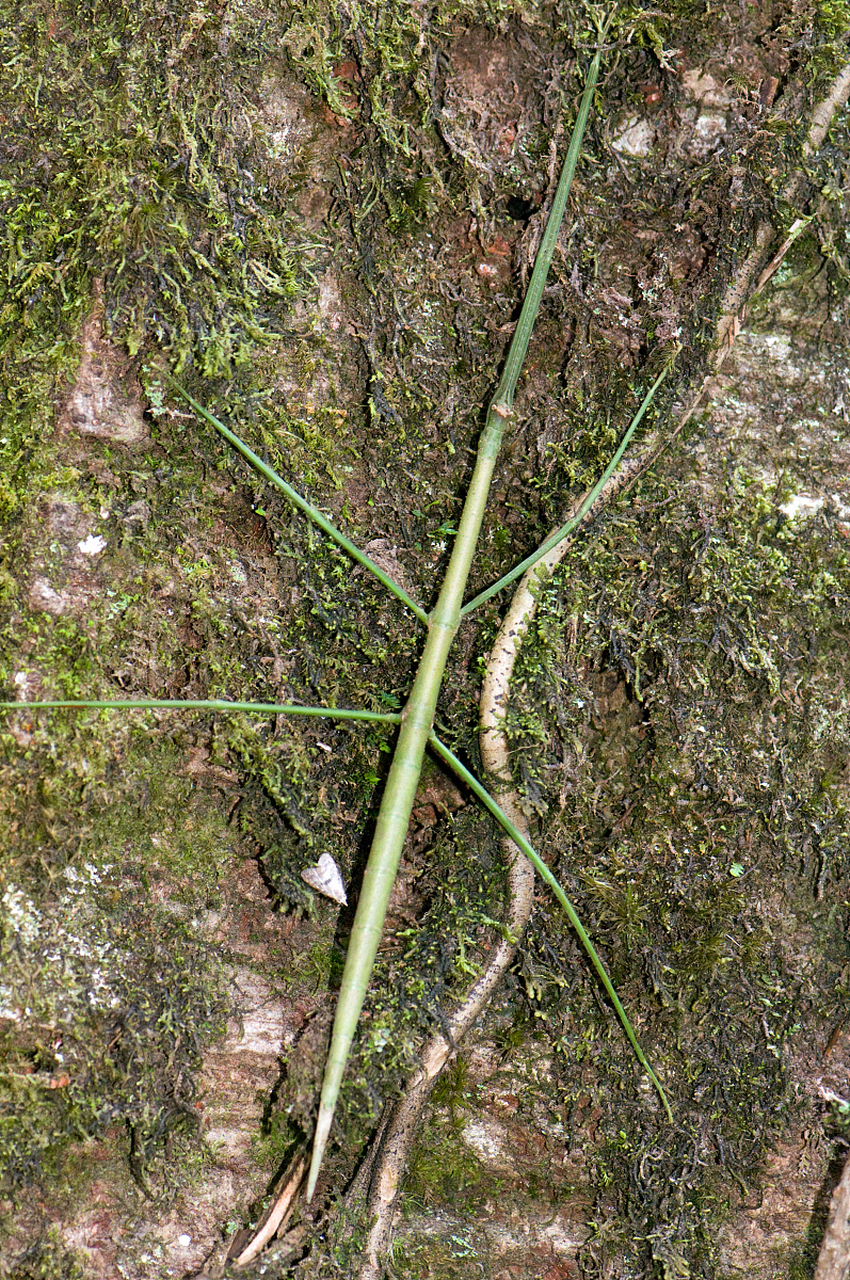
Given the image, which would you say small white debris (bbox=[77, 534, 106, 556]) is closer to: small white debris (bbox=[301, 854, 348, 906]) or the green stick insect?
the green stick insect

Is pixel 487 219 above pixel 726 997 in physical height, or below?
above

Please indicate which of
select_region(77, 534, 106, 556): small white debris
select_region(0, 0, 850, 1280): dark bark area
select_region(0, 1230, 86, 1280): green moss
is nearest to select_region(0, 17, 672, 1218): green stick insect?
select_region(0, 0, 850, 1280): dark bark area

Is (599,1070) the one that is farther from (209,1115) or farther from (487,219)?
(487,219)

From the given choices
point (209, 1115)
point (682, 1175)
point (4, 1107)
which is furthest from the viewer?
point (682, 1175)

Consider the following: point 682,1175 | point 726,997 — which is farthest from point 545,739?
point 682,1175

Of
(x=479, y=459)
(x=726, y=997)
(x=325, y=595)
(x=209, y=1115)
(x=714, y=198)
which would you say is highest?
(x=714, y=198)

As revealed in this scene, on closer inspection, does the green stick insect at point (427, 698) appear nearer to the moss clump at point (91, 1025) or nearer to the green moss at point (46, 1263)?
the moss clump at point (91, 1025)
